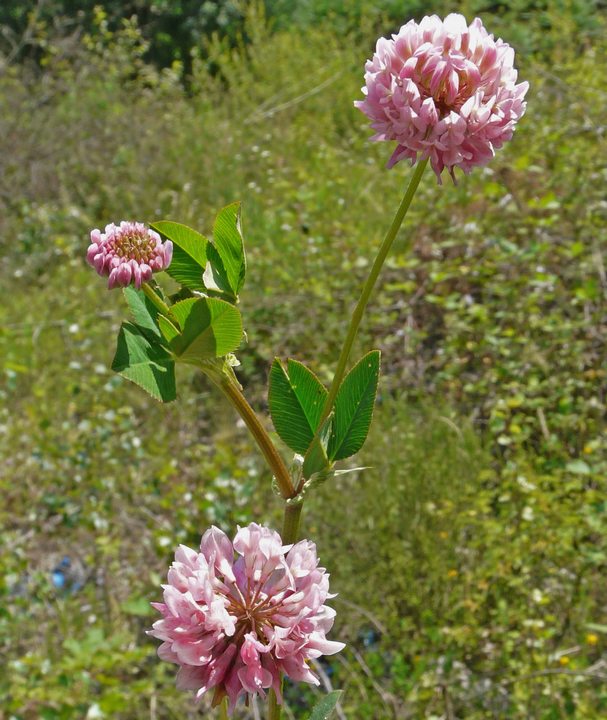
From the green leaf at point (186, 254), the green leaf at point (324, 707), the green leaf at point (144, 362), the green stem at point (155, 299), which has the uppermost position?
the green leaf at point (186, 254)

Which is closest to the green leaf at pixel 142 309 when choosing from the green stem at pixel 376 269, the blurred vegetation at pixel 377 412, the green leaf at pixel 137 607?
the green stem at pixel 376 269

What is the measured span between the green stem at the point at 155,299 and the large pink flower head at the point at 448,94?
→ 0.63ft

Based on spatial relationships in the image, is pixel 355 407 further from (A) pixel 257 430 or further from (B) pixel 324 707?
(B) pixel 324 707

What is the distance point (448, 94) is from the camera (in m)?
0.63

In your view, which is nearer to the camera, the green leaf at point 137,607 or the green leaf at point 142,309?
the green leaf at point 142,309

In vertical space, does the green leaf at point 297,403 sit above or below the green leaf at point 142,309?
below

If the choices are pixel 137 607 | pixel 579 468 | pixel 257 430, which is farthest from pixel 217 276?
pixel 579 468

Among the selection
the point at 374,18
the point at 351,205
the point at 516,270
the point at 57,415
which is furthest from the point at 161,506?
the point at 374,18

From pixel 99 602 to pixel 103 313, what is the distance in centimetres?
159

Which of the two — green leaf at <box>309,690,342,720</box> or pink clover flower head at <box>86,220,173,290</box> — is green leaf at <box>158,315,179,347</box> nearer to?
pink clover flower head at <box>86,220,173,290</box>

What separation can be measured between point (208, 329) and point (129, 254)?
8 centimetres

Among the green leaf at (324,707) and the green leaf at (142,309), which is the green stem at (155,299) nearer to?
the green leaf at (142,309)

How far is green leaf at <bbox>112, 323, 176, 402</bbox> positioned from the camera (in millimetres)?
587

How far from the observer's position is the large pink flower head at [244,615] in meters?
0.54
